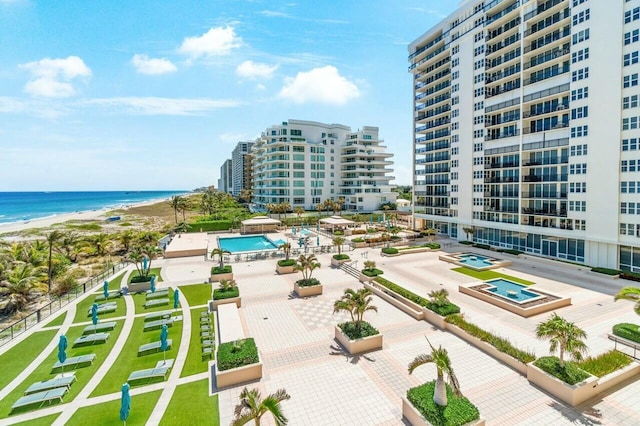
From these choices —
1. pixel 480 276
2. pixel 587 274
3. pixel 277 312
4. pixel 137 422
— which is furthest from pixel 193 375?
pixel 587 274

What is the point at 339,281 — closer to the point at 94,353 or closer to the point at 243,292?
the point at 243,292

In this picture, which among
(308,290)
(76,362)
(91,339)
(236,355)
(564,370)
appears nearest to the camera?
(564,370)

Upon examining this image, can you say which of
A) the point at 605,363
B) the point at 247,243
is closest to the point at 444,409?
the point at 605,363

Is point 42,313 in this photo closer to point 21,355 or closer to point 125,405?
point 21,355

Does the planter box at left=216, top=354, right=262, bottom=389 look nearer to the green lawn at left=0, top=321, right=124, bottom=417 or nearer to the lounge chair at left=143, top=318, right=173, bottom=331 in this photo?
the green lawn at left=0, top=321, right=124, bottom=417

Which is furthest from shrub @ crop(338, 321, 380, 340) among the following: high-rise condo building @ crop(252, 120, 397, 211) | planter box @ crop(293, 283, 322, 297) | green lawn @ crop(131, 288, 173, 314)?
high-rise condo building @ crop(252, 120, 397, 211)

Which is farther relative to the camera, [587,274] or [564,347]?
[587,274]
